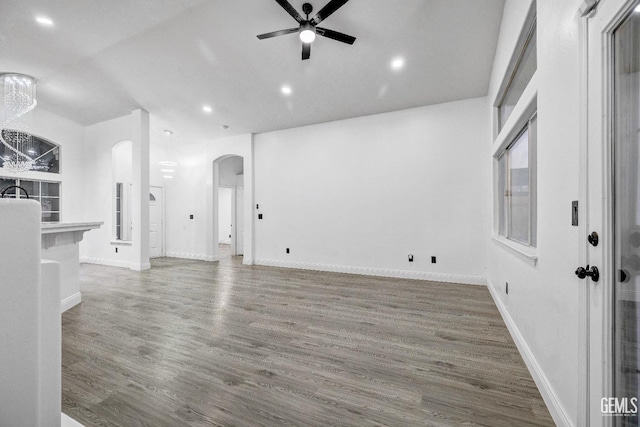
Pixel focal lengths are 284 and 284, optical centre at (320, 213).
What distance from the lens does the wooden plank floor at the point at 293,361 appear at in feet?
5.35

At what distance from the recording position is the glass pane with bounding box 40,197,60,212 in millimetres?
6367

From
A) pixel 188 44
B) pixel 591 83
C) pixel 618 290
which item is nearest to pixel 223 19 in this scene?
pixel 188 44

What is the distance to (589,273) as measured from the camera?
120 centimetres

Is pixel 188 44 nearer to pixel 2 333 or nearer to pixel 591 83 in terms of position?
pixel 2 333

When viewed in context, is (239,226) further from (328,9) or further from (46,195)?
(328,9)

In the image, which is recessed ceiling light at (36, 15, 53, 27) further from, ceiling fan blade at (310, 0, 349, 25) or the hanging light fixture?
ceiling fan blade at (310, 0, 349, 25)

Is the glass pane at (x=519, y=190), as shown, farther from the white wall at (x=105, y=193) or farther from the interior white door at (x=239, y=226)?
the interior white door at (x=239, y=226)

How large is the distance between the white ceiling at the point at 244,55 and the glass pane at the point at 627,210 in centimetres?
238

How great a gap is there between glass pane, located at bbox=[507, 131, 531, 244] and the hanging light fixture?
281 inches

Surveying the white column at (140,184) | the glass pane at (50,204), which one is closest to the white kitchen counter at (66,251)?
the white column at (140,184)

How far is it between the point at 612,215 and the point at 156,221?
8.66 meters

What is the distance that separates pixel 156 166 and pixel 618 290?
347 inches

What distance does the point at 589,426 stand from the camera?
124 cm

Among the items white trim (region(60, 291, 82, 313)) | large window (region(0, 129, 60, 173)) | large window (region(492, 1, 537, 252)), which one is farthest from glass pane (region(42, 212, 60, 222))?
large window (region(492, 1, 537, 252))
